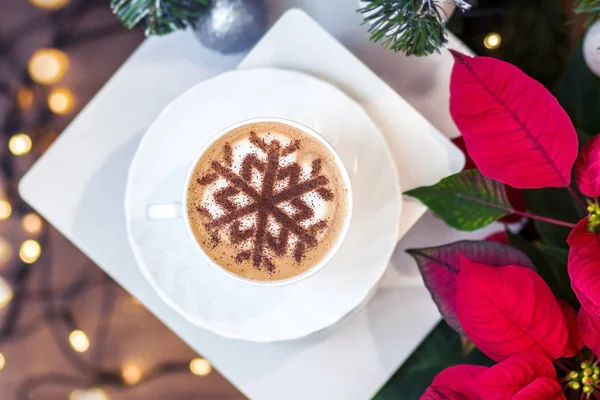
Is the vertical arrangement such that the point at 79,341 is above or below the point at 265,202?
below

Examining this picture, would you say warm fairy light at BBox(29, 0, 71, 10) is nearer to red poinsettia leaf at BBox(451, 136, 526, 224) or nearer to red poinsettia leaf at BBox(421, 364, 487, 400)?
red poinsettia leaf at BBox(451, 136, 526, 224)

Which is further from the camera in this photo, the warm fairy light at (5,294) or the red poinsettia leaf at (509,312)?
the warm fairy light at (5,294)

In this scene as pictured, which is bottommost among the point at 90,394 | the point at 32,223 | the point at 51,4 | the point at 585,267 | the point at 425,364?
the point at 90,394

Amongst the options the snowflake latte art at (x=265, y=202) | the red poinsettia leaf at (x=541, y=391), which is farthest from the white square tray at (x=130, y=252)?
the red poinsettia leaf at (x=541, y=391)

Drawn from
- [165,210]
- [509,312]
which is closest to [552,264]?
[509,312]

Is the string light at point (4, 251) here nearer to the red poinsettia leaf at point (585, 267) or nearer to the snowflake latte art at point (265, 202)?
the snowflake latte art at point (265, 202)

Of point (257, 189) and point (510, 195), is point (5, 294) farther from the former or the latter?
point (510, 195)
